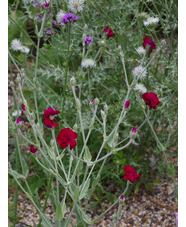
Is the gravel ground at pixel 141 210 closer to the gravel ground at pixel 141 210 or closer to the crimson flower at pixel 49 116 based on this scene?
the gravel ground at pixel 141 210

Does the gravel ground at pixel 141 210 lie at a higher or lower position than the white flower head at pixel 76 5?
lower

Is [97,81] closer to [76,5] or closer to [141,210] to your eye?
[76,5]

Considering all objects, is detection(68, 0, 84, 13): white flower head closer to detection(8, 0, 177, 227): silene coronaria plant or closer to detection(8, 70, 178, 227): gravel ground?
detection(8, 0, 177, 227): silene coronaria plant

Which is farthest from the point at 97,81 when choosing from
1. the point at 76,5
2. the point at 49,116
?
the point at 49,116

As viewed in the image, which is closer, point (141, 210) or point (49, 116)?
point (49, 116)

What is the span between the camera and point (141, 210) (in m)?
1.51

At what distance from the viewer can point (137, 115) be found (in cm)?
147

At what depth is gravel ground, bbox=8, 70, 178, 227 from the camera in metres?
1.44

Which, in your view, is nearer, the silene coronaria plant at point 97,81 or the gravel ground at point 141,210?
the silene coronaria plant at point 97,81

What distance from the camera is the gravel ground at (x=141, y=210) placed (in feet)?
4.72

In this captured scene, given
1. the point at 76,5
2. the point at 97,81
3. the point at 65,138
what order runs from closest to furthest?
the point at 65,138, the point at 76,5, the point at 97,81

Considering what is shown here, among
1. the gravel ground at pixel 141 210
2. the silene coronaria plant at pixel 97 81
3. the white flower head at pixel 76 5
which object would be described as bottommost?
the gravel ground at pixel 141 210

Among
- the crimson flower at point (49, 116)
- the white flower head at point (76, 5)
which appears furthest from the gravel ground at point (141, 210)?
the white flower head at point (76, 5)

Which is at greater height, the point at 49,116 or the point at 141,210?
the point at 49,116
